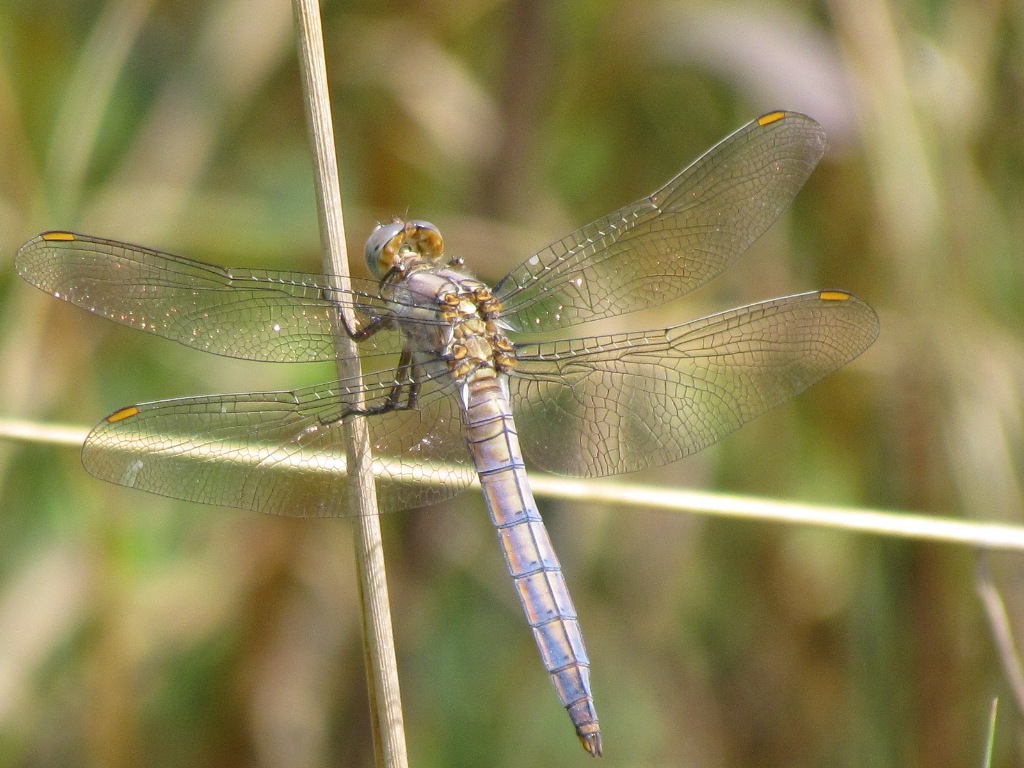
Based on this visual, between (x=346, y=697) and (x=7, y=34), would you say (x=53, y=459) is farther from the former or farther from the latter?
(x=7, y=34)

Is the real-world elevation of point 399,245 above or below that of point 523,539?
above

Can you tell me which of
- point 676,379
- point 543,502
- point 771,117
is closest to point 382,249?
point 676,379

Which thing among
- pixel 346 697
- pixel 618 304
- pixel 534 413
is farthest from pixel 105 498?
pixel 618 304

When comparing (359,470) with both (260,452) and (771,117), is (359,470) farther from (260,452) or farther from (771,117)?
(771,117)

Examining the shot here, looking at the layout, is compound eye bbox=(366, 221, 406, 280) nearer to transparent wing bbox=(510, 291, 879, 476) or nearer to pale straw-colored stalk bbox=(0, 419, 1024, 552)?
transparent wing bbox=(510, 291, 879, 476)

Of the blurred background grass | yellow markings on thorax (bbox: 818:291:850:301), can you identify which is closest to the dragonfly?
yellow markings on thorax (bbox: 818:291:850:301)

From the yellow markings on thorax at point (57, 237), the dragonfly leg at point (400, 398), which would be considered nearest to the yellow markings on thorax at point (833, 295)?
the dragonfly leg at point (400, 398)

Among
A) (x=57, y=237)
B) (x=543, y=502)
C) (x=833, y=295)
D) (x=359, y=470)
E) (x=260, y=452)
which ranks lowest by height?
(x=359, y=470)
